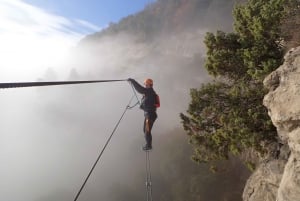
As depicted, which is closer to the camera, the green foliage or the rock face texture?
the rock face texture

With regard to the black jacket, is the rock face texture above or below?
below

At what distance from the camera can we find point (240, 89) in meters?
11.2

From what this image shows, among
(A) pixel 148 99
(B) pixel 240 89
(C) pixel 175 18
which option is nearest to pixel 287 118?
(A) pixel 148 99

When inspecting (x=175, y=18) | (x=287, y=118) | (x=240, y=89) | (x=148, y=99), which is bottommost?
(x=287, y=118)

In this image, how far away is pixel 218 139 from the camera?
1148cm

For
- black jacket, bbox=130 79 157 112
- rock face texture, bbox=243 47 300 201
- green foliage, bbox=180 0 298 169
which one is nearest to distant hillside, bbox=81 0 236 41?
green foliage, bbox=180 0 298 169

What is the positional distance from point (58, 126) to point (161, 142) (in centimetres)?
4551

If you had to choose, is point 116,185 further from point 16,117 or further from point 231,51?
point 16,117

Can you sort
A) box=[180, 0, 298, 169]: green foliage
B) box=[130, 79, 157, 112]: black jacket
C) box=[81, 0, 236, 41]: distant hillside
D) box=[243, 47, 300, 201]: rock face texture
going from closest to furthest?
box=[243, 47, 300, 201]: rock face texture, box=[130, 79, 157, 112]: black jacket, box=[180, 0, 298, 169]: green foliage, box=[81, 0, 236, 41]: distant hillside

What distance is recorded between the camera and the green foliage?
10.2 m

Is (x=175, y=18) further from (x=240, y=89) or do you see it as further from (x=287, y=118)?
(x=287, y=118)

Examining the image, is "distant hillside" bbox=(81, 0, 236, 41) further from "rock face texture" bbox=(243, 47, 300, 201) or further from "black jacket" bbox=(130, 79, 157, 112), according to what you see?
"rock face texture" bbox=(243, 47, 300, 201)

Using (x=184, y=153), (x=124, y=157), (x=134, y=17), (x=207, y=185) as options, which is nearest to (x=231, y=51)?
(x=207, y=185)

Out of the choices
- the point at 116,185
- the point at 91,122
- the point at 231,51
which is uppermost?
the point at 91,122
